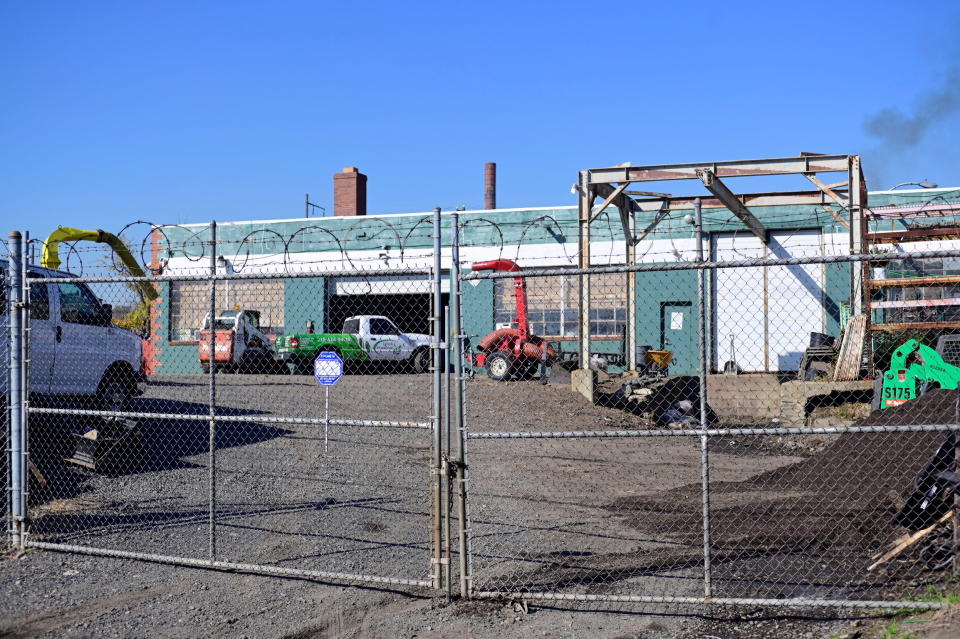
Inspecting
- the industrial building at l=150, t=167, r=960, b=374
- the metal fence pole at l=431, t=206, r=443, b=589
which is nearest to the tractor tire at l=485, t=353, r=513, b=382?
the industrial building at l=150, t=167, r=960, b=374

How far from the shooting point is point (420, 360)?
962 inches

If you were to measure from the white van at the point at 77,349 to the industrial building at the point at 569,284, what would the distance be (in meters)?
9.08

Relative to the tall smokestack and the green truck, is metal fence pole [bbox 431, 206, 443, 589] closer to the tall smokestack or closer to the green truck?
the green truck

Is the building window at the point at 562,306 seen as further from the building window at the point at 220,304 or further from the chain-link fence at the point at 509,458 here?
the building window at the point at 220,304

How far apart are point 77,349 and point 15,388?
14.0ft

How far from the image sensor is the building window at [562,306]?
25.7 meters

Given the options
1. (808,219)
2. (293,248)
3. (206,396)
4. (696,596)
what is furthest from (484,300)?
(696,596)

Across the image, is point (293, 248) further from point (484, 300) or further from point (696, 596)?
point (696, 596)

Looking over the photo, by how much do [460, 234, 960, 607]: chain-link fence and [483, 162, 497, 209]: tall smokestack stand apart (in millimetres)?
13864

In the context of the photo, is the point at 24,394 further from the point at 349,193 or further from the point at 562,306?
the point at 349,193

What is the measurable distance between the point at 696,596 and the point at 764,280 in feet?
63.0

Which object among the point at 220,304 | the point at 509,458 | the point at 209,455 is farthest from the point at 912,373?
the point at 220,304

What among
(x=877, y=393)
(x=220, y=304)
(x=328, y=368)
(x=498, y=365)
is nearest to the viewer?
(x=328, y=368)

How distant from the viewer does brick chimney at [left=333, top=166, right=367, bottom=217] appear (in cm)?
3269
